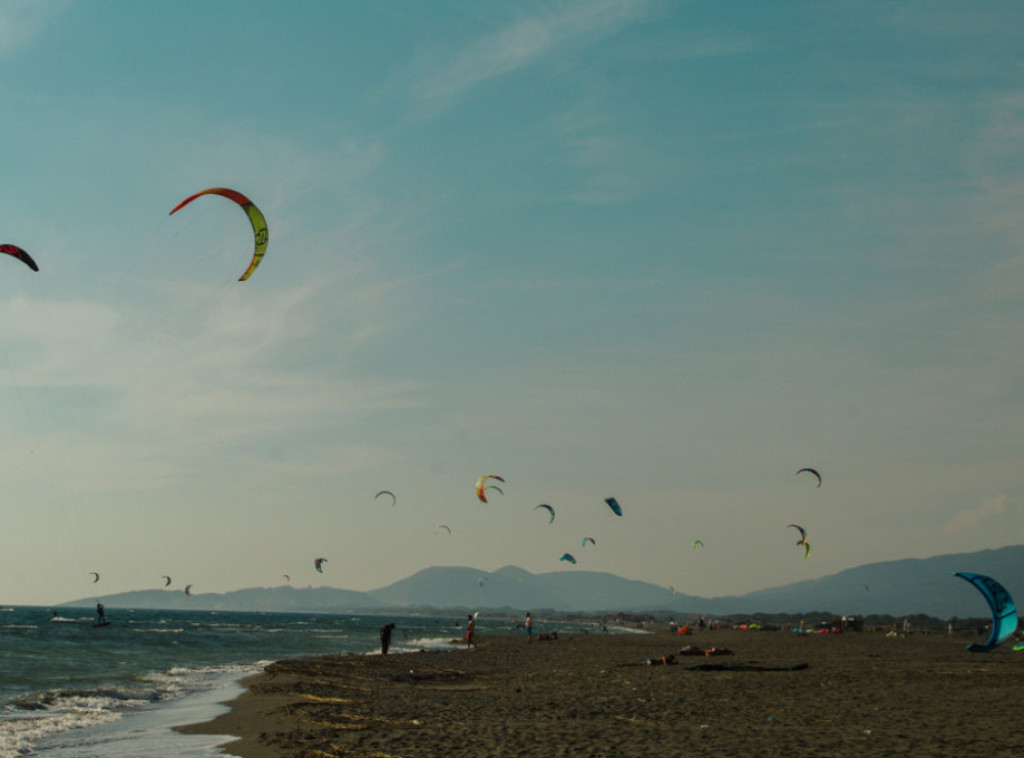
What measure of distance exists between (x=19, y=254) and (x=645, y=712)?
12794mm

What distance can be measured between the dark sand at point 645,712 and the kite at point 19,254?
8294 millimetres

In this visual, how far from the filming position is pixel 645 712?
12508mm

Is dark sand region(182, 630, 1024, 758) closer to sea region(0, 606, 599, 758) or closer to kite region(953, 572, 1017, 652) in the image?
→ sea region(0, 606, 599, 758)

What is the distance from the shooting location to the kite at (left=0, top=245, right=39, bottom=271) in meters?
13.6

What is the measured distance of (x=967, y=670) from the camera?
19.1 meters

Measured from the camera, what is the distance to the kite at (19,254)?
1362cm

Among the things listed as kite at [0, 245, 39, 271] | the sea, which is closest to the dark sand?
the sea

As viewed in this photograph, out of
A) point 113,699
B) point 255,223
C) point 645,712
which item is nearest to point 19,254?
point 255,223

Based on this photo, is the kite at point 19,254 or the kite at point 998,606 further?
the kite at point 19,254

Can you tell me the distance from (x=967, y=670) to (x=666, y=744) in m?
13.0

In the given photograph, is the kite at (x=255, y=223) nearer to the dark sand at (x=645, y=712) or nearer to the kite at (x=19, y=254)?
the kite at (x=19, y=254)

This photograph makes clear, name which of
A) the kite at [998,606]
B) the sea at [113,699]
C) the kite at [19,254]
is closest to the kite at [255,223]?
the kite at [19,254]

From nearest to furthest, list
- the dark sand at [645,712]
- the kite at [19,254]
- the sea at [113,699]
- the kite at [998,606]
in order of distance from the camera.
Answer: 1. the dark sand at [645,712]
2. the kite at [998,606]
3. the sea at [113,699]
4. the kite at [19,254]

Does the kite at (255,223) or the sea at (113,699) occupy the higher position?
the kite at (255,223)
